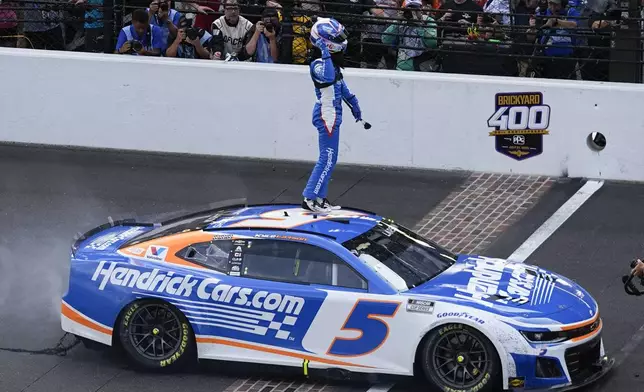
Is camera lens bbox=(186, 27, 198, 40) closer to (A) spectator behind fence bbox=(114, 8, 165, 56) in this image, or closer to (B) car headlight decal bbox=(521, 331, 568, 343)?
(A) spectator behind fence bbox=(114, 8, 165, 56)

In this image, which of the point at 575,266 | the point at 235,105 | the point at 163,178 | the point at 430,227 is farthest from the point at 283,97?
the point at 575,266

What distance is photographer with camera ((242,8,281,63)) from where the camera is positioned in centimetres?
1702

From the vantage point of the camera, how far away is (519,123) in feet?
52.1

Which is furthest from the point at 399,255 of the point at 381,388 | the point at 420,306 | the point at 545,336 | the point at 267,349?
the point at 545,336

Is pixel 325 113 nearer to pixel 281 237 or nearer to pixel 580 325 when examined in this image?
pixel 281 237

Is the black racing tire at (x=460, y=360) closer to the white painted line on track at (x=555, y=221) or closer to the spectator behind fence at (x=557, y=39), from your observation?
the white painted line on track at (x=555, y=221)

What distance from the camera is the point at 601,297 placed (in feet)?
40.5

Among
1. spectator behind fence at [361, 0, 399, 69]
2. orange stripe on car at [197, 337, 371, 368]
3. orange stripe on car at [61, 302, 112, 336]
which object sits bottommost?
orange stripe on car at [197, 337, 371, 368]

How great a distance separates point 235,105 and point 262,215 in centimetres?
592

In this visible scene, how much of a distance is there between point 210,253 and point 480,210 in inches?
208

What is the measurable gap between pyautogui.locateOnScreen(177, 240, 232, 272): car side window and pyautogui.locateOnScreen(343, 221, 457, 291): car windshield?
104cm

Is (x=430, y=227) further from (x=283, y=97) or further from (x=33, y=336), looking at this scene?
(x=33, y=336)

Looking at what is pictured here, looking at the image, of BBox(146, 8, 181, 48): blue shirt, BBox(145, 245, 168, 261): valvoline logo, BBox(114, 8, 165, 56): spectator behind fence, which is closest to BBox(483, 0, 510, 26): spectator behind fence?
BBox(146, 8, 181, 48): blue shirt

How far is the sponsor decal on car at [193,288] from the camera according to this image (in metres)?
10.2
